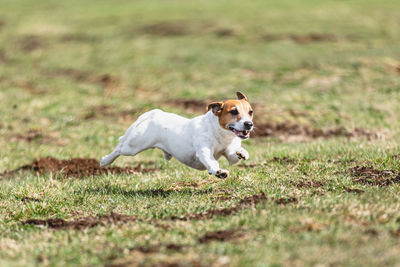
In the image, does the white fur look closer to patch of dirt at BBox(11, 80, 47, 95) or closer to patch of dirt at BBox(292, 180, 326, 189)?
patch of dirt at BBox(292, 180, 326, 189)

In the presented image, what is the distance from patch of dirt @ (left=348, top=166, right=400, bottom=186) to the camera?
26.5 ft

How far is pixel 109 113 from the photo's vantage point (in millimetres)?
18188

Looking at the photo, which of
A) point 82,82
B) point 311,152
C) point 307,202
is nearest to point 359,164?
point 311,152

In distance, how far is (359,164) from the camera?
9.47 meters

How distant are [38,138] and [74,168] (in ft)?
15.8

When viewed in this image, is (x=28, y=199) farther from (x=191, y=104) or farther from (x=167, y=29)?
(x=167, y=29)

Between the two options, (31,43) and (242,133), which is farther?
(31,43)

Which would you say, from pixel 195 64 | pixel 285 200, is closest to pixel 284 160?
pixel 285 200

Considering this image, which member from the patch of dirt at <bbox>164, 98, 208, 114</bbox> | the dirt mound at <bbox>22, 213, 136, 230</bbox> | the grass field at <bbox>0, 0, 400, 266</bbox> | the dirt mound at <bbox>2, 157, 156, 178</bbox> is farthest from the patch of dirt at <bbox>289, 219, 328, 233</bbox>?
the patch of dirt at <bbox>164, 98, 208, 114</bbox>

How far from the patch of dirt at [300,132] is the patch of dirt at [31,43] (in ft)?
76.9

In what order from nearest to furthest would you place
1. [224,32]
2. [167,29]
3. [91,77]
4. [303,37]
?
[91,77], [303,37], [224,32], [167,29]

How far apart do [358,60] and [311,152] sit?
574 inches

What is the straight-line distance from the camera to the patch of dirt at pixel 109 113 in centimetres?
1774

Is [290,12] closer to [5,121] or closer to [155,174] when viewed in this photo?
[5,121]
